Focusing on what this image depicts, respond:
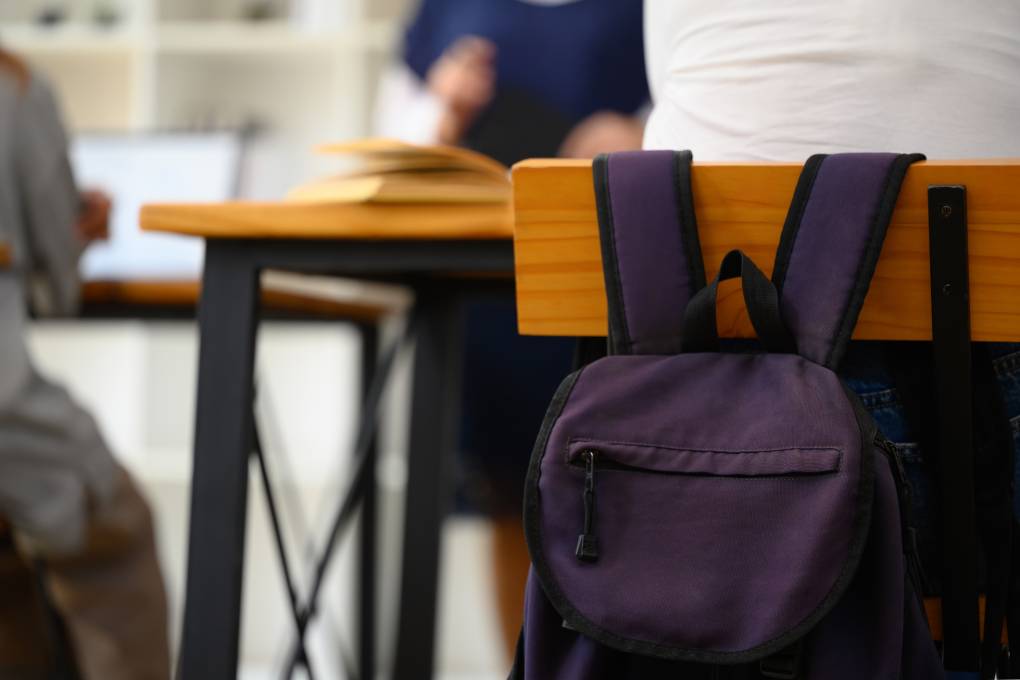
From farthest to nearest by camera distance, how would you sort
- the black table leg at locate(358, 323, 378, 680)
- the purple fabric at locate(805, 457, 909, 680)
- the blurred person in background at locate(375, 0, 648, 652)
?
the blurred person in background at locate(375, 0, 648, 652) < the black table leg at locate(358, 323, 378, 680) < the purple fabric at locate(805, 457, 909, 680)

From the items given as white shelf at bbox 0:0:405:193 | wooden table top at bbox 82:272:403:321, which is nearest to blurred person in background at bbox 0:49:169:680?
wooden table top at bbox 82:272:403:321

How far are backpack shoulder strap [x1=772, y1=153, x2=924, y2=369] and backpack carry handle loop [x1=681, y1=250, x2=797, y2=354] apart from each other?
0.01 metres

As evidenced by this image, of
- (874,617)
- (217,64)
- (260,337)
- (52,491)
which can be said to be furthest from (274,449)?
(874,617)

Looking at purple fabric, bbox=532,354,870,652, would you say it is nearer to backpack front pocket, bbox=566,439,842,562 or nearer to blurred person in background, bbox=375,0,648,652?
backpack front pocket, bbox=566,439,842,562

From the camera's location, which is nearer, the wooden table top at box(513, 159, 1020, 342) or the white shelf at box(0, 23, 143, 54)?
the wooden table top at box(513, 159, 1020, 342)

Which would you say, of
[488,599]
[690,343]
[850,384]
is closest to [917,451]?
[850,384]

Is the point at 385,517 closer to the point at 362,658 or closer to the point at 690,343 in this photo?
the point at 362,658

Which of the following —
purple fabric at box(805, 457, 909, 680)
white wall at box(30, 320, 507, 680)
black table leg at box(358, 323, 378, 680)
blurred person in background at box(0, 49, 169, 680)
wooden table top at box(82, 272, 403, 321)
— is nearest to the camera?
purple fabric at box(805, 457, 909, 680)

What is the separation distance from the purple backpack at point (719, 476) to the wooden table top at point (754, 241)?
0.02 metres

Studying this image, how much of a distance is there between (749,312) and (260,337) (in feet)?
7.53

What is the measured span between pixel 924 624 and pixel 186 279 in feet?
3.80

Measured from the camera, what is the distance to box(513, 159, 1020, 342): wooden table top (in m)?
0.72

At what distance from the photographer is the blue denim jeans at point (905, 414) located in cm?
76

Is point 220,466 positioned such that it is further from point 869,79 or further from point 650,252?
point 869,79
